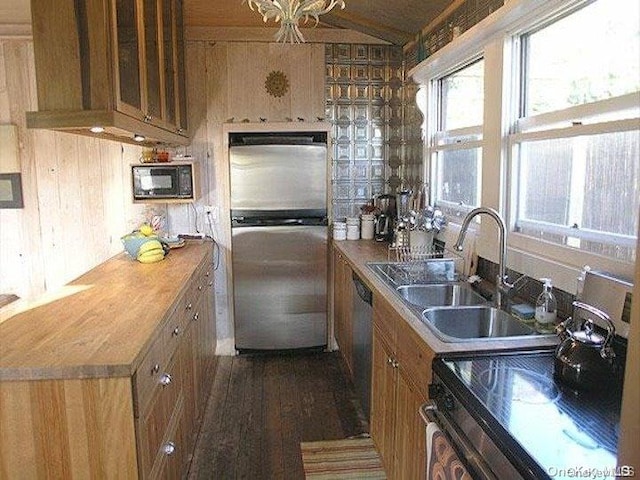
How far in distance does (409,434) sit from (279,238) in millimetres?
2184

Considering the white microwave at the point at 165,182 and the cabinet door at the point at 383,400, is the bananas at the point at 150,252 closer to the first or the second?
the white microwave at the point at 165,182

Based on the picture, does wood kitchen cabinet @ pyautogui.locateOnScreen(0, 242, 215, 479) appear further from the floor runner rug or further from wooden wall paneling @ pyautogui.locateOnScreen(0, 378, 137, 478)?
the floor runner rug

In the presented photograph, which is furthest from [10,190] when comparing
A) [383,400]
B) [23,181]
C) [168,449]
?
[383,400]

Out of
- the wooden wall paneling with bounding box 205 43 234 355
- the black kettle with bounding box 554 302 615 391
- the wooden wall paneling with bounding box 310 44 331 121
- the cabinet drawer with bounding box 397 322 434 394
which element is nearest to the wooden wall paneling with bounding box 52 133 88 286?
the wooden wall paneling with bounding box 205 43 234 355

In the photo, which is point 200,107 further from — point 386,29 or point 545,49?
point 545,49

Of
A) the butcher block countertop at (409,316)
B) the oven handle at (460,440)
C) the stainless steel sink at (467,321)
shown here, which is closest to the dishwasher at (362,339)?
the butcher block countertop at (409,316)

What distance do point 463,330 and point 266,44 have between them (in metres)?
2.72

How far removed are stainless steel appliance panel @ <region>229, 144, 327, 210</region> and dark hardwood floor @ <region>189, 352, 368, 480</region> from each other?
120cm

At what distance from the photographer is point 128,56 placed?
6.84 ft

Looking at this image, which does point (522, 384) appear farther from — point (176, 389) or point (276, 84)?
point (276, 84)

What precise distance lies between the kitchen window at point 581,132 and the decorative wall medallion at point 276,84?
6.56 ft

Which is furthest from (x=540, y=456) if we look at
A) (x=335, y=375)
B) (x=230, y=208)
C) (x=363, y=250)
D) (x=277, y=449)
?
(x=230, y=208)

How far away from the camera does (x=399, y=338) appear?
1932 millimetres

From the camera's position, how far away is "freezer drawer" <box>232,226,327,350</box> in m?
3.79
